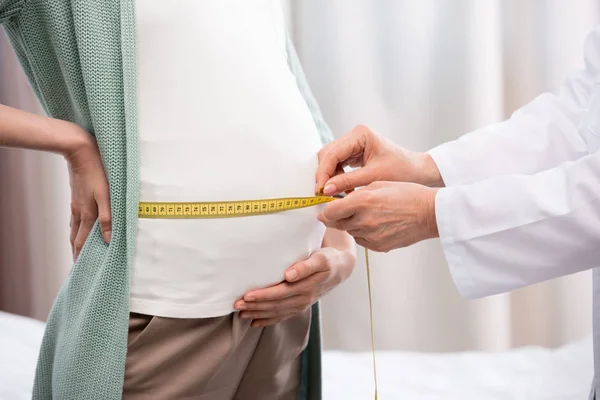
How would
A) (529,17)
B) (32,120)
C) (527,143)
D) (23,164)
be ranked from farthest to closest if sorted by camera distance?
(23,164) < (529,17) < (527,143) < (32,120)

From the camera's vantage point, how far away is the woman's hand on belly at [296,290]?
1.03m

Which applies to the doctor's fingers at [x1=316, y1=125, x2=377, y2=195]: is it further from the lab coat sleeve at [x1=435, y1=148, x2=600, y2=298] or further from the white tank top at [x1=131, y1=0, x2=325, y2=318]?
the lab coat sleeve at [x1=435, y1=148, x2=600, y2=298]

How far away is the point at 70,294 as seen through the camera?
99 centimetres

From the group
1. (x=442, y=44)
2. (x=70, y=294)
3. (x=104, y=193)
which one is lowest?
(x=70, y=294)

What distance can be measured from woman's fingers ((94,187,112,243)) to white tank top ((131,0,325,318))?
47 mm

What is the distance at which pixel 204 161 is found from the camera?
990mm

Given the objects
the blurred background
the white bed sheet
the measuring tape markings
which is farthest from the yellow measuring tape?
the blurred background

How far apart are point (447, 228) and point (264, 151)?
35cm

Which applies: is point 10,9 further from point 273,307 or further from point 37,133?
point 273,307

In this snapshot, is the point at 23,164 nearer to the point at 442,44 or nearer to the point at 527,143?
the point at 442,44

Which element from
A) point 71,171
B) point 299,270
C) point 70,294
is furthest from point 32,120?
point 299,270

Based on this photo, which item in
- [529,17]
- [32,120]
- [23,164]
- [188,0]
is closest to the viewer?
[32,120]

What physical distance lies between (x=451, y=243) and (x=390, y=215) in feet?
0.40

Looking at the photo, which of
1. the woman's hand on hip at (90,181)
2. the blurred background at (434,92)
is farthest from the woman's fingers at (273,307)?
the blurred background at (434,92)
